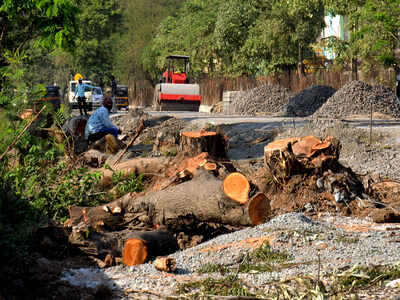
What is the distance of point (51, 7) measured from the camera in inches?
377

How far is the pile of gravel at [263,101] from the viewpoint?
25.1m

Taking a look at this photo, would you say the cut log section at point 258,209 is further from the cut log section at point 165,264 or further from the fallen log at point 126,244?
the cut log section at point 165,264

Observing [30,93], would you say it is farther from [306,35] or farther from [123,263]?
[306,35]

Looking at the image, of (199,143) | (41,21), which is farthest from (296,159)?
(41,21)

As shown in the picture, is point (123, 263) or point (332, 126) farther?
point (332, 126)

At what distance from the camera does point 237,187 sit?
6270mm

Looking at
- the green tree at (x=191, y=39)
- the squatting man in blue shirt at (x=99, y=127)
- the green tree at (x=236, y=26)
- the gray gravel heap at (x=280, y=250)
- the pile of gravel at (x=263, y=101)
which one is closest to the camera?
the gray gravel heap at (x=280, y=250)

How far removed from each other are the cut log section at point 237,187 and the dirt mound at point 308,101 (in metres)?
16.7

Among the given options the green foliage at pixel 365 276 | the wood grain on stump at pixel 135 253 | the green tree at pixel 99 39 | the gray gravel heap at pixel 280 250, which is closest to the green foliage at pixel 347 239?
the gray gravel heap at pixel 280 250

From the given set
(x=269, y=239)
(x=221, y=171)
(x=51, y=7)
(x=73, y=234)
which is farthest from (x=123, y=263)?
(x=51, y=7)

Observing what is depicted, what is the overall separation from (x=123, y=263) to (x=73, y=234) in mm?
616

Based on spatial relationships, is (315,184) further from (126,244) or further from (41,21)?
(41,21)

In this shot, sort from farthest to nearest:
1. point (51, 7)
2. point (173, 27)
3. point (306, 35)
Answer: point (173, 27)
point (306, 35)
point (51, 7)

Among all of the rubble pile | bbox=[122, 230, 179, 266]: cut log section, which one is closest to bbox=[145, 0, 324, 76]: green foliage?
the rubble pile
